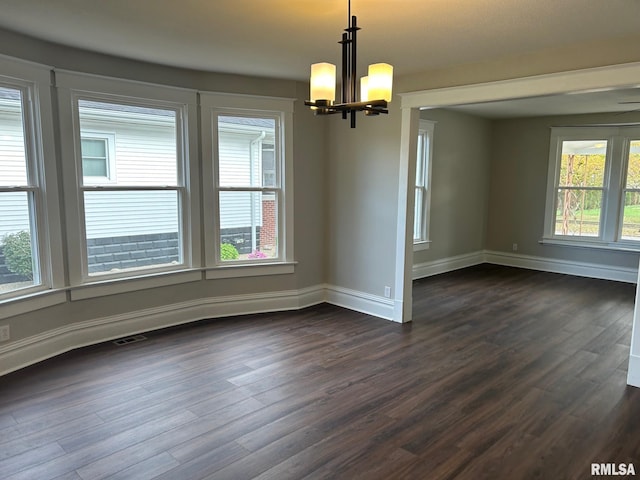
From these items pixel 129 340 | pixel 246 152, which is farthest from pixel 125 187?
pixel 129 340

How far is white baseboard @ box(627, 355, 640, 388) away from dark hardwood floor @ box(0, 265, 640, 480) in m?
0.12

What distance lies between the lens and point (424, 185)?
693 centimetres

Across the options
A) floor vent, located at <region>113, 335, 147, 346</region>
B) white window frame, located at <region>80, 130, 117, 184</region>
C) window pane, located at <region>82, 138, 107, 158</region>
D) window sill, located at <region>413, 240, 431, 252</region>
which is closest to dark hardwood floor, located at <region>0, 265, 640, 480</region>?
floor vent, located at <region>113, 335, 147, 346</region>

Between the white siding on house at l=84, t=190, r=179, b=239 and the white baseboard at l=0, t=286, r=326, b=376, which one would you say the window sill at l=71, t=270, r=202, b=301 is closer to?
the white baseboard at l=0, t=286, r=326, b=376

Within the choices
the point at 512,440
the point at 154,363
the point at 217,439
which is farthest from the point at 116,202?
the point at 512,440

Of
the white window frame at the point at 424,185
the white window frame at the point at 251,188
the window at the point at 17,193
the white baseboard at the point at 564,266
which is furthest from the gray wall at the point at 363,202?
the white baseboard at the point at 564,266

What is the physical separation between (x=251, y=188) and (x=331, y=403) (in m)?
2.60

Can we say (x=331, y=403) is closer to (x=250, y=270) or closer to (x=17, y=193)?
(x=250, y=270)

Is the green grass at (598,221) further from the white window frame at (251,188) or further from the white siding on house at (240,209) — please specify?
the white siding on house at (240,209)

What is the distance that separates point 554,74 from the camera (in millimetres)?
3510

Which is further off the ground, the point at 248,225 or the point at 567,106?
the point at 567,106

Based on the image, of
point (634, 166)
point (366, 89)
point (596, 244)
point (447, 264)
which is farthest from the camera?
point (447, 264)

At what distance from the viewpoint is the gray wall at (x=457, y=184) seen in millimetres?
7094

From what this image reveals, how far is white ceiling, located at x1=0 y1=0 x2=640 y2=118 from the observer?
8.73 ft
